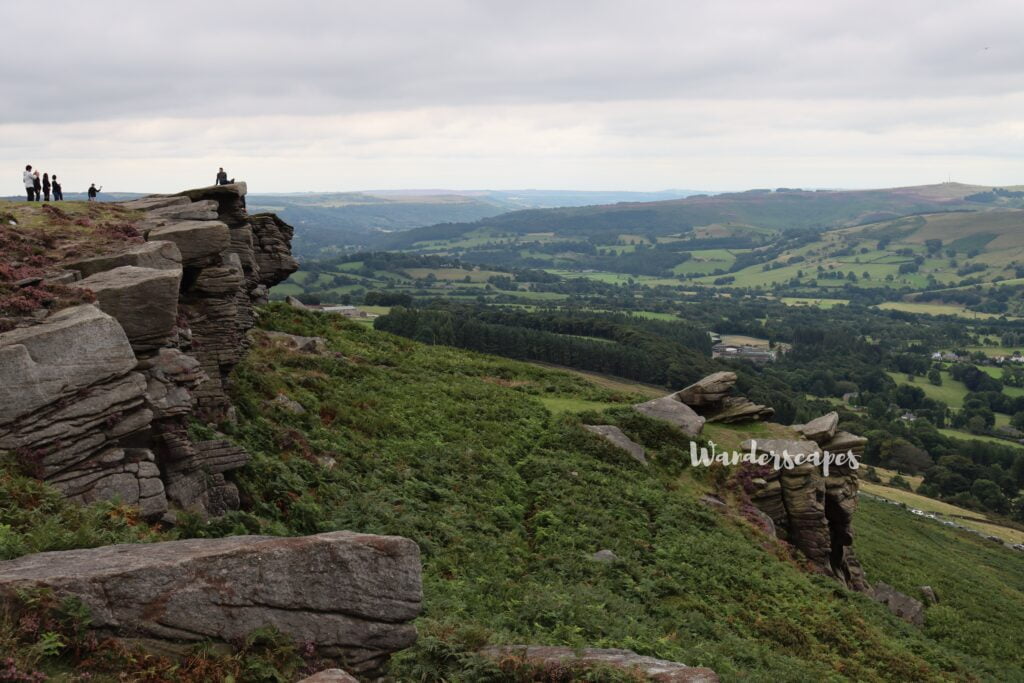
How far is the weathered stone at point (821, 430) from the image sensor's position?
1521 inches

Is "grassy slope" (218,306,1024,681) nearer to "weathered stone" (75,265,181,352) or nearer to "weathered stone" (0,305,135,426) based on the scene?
"weathered stone" (0,305,135,426)

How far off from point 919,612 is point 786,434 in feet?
34.1

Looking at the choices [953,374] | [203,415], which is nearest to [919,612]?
[203,415]

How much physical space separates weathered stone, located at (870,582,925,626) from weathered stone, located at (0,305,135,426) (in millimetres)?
34032

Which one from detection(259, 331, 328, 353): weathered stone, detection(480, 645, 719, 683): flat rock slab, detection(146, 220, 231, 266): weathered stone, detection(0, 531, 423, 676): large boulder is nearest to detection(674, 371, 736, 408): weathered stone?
Result: detection(259, 331, 328, 353): weathered stone

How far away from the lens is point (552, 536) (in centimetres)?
2588

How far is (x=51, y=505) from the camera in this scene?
1373 centimetres

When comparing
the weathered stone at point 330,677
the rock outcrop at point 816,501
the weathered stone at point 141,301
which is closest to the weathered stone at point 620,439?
the rock outcrop at point 816,501

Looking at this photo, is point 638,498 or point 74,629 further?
point 638,498

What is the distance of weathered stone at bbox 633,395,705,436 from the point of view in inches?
1547

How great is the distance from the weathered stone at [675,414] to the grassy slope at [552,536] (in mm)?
1257

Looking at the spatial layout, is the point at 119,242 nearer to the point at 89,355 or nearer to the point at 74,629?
the point at 89,355

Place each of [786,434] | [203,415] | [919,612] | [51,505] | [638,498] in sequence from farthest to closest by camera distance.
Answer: [786,434] < [919,612] < [638,498] < [203,415] < [51,505]

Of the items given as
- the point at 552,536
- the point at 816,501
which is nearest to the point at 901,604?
the point at 816,501
